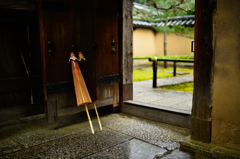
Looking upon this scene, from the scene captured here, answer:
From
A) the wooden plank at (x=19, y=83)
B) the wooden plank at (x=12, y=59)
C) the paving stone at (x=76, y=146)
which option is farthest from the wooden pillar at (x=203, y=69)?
the wooden plank at (x=12, y=59)

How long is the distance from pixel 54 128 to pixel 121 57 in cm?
181

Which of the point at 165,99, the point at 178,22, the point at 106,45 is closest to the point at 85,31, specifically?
the point at 106,45

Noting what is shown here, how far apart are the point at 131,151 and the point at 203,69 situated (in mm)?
1321

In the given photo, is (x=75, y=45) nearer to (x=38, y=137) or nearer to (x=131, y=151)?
(x=38, y=137)

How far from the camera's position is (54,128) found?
355cm

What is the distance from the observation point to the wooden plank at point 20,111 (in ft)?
11.9

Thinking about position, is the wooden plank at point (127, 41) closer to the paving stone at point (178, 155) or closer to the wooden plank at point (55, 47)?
the wooden plank at point (55, 47)

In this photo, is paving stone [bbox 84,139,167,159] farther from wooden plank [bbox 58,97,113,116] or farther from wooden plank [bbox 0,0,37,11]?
wooden plank [bbox 0,0,37,11]

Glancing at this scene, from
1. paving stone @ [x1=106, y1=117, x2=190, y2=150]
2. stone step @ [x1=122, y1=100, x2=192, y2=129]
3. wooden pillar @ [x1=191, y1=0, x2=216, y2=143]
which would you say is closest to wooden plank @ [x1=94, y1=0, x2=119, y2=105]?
stone step @ [x1=122, y1=100, x2=192, y2=129]

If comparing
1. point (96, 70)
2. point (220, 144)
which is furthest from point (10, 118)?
point (220, 144)

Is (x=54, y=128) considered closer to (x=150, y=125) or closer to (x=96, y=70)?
(x=96, y=70)

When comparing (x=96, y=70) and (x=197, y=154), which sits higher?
(x=96, y=70)

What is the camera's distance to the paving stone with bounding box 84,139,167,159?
254 cm

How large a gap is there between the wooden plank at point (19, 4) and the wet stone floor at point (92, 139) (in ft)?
6.17
